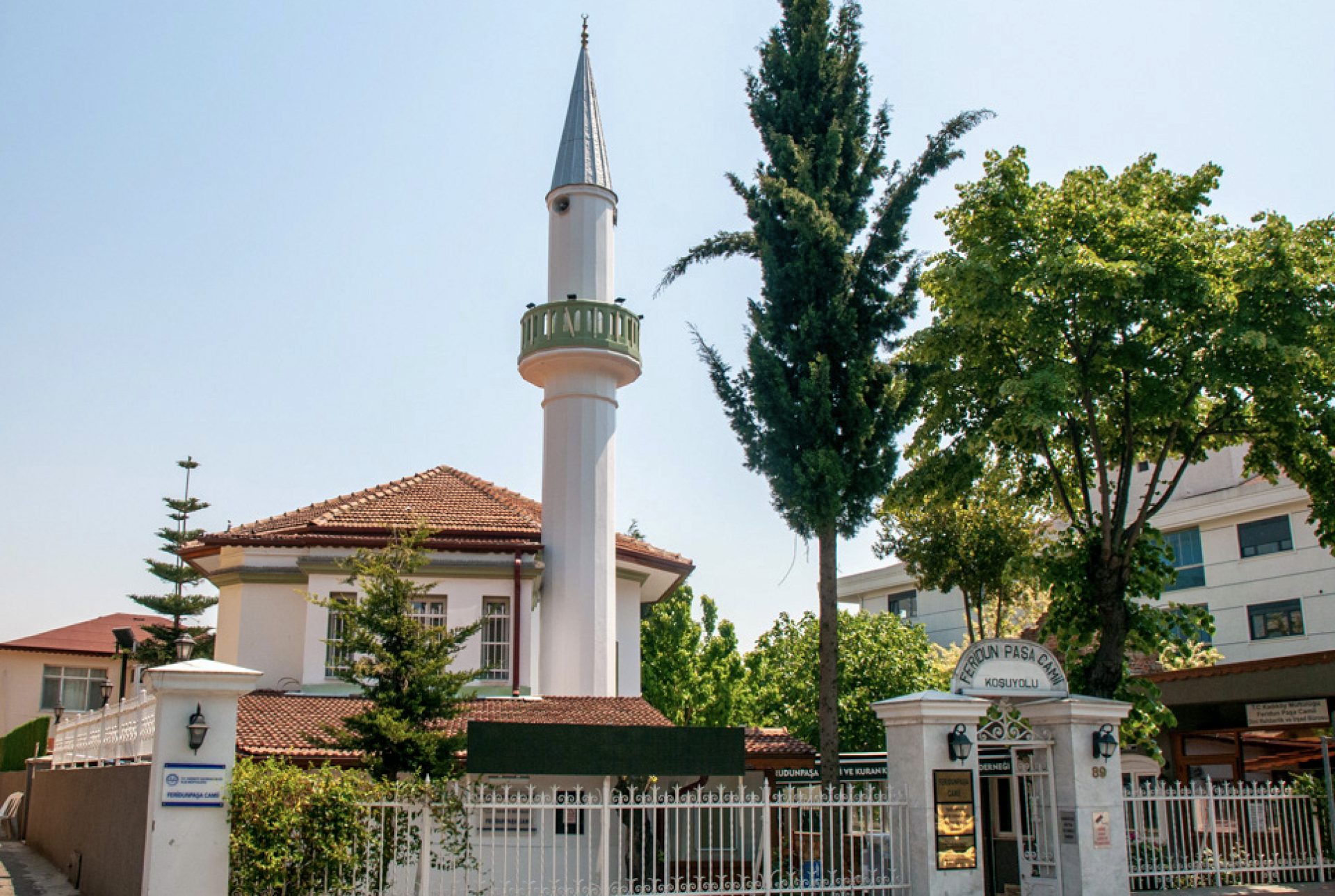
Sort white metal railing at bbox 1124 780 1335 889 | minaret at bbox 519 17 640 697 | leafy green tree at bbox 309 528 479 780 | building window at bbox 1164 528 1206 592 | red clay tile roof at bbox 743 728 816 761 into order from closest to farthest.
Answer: leafy green tree at bbox 309 528 479 780 → white metal railing at bbox 1124 780 1335 889 → red clay tile roof at bbox 743 728 816 761 → minaret at bbox 519 17 640 697 → building window at bbox 1164 528 1206 592

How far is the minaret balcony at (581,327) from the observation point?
23.0m

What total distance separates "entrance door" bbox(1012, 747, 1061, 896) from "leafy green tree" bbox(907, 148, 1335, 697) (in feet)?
9.08

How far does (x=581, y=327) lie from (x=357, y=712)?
29.0ft

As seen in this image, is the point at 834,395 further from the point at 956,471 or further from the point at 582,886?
the point at 582,886

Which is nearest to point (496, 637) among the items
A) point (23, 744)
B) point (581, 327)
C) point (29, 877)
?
point (581, 327)

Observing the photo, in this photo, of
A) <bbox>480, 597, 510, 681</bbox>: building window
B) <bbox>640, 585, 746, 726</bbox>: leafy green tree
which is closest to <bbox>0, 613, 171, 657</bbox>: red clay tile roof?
<bbox>640, 585, 746, 726</bbox>: leafy green tree

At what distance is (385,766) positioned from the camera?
13180 mm

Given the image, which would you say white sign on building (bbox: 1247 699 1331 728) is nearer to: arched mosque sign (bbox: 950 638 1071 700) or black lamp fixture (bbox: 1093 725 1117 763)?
black lamp fixture (bbox: 1093 725 1117 763)

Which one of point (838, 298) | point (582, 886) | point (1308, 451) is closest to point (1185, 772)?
point (1308, 451)

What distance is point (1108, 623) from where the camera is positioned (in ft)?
55.0

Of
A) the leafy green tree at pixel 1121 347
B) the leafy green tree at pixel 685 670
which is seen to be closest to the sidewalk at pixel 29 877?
the leafy green tree at pixel 1121 347

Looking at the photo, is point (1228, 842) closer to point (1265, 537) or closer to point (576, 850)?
point (576, 850)

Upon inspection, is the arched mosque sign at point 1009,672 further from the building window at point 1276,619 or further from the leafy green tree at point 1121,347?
the building window at point 1276,619

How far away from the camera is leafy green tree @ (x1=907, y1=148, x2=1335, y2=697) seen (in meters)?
15.6
